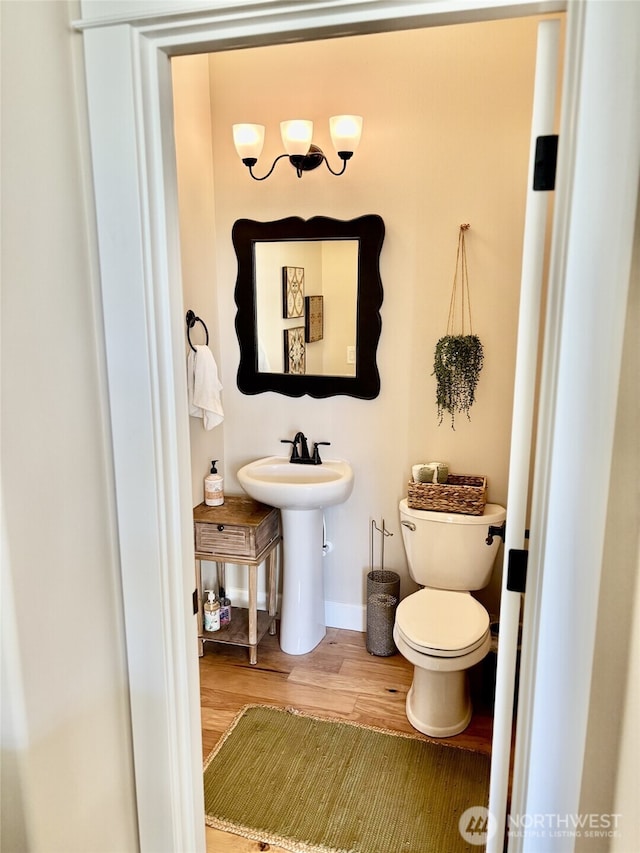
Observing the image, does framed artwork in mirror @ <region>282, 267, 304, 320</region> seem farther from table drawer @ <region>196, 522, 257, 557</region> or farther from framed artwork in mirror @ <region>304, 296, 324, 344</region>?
table drawer @ <region>196, 522, 257, 557</region>

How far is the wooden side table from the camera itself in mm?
2723

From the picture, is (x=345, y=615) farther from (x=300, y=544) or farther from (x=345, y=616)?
(x=300, y=544)

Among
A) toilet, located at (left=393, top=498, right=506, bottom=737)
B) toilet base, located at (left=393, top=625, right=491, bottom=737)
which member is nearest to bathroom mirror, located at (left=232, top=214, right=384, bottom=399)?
toilet, located at (left=393, top=498, right=506, bottom=737)

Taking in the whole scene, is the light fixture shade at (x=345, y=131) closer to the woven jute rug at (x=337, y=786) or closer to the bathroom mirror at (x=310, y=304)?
the bathroom mirror at (x=310, y=304)

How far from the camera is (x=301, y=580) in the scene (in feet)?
9.46

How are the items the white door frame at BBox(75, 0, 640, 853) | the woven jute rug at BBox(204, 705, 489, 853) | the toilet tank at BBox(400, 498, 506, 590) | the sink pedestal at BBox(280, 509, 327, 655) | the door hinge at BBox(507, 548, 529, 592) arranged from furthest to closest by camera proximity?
the sink pedestal at BBox(280, 509, 327, 655), the toilet tank at BBox(400, 498, 506, 590), the woven jute rug at BBox(204, 705, 489, 853), the door hinge at BBox(507, 548, 529, 592), the white door frame at BBox(75, 0, 640, 853)

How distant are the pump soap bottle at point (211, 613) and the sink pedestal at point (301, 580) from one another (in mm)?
308

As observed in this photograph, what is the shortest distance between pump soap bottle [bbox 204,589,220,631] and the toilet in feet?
2.94

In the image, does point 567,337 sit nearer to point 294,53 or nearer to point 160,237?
point 160,237

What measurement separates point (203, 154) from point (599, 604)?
2.49m

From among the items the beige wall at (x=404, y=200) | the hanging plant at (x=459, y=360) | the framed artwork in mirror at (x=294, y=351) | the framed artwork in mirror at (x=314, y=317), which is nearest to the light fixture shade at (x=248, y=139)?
the beige wall at (x=404, y=200)

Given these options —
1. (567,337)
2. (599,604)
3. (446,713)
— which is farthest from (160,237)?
(446,713)

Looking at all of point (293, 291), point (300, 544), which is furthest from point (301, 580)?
point (293, 291)

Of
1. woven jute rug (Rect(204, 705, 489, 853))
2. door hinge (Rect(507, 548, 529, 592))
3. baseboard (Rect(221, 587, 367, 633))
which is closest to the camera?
door hinge (Rect(507, 548, 529, 592))
